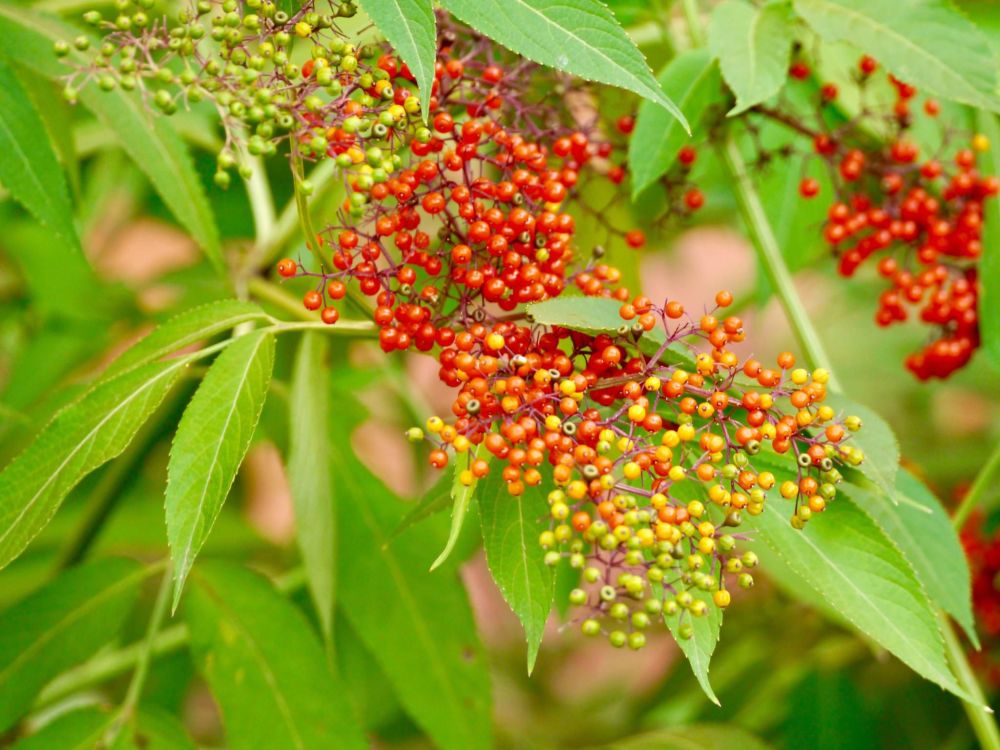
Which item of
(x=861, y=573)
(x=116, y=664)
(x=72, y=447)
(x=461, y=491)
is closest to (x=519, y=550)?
(x=461, y=491)

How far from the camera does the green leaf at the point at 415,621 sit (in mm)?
1443

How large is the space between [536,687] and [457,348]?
225cm

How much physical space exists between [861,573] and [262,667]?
2.51 ft

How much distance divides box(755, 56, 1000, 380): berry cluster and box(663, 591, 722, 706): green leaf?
68 centimetres

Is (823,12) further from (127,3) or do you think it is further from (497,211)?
(127,3)

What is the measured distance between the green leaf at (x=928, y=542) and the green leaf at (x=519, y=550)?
38 cm

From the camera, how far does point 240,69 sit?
937 millimetres

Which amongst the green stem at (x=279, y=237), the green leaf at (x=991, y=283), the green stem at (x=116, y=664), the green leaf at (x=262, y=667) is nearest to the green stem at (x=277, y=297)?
the green stem at (x=279, y=237)

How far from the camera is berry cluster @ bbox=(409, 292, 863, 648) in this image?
34.2 inches

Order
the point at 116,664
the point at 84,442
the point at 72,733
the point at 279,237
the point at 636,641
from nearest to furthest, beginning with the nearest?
1. the point at 636,641
2. the point at 84,442
3. the point at 72,733
4. the point at 279,237
5. the point at 116,664

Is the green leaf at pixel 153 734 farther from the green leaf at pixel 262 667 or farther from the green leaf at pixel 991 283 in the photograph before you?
the green leaf at pixel 991 283

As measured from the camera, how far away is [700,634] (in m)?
0.89

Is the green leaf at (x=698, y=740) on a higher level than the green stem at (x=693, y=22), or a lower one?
lower

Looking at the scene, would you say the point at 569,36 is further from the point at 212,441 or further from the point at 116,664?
the point at 116,664
